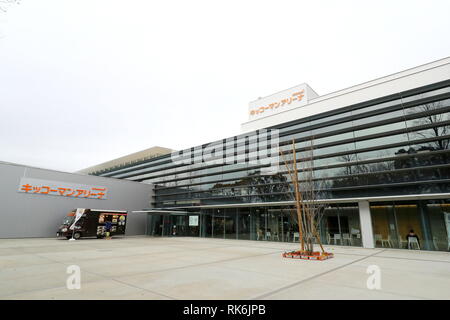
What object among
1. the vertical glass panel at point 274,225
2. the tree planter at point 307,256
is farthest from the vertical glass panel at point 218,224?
the tree planter at point 307,256

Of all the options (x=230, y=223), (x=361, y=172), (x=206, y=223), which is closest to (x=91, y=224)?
(x=206, y=223)

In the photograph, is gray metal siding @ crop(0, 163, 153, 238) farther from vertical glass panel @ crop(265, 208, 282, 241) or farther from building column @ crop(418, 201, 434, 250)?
building column @ crop(418, 201, 434, 250)

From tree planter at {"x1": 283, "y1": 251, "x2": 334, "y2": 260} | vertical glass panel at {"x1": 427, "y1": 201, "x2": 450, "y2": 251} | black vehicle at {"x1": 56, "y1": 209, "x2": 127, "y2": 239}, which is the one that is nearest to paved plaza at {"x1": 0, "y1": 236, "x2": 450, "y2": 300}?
tree planter at {"x1": 283, "y1": 251, "x2": 334, "y2": 260}

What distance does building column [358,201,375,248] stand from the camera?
18.6m

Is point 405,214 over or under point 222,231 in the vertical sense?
over

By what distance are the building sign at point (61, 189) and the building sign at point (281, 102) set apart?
20.9 m

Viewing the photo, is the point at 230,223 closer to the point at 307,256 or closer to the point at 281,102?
the point at 281,102

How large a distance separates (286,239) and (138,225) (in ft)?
69.8

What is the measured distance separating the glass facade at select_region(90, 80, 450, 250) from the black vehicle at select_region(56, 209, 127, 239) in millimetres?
10744
